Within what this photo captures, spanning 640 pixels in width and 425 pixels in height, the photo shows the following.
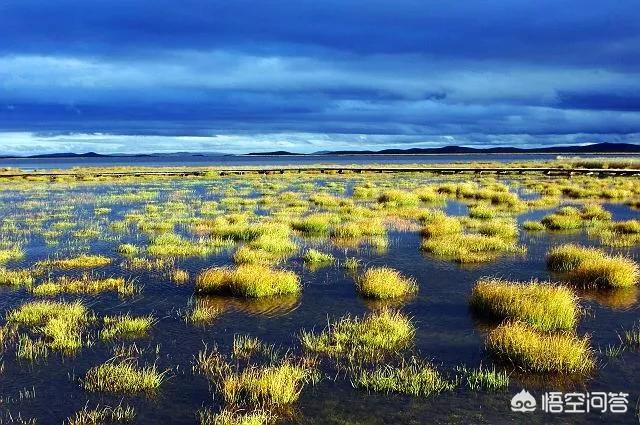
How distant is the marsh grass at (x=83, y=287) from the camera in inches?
627

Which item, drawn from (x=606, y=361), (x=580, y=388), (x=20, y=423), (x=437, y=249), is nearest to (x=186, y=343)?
(x=20, y=423)

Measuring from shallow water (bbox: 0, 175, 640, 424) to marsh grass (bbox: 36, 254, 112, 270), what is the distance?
2.19ft

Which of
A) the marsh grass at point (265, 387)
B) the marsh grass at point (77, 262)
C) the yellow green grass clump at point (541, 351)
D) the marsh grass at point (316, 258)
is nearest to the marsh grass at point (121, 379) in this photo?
the marsh grass at point (265, 387)

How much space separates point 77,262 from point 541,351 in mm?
15931

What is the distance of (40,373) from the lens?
10445 millimetres

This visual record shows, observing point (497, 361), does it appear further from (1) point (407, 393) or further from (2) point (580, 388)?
(1) point (407, 393)

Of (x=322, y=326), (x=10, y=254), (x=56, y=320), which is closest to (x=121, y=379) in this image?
(x=56, y=320)

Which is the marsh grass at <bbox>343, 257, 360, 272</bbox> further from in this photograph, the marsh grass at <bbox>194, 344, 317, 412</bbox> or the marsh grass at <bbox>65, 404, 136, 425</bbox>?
the marsh grass at <bbox>65, 404, 136, 425</bbox>

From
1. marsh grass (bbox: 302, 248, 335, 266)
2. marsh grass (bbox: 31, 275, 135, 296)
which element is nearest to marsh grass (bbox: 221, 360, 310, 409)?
marsh grass (bbox: 31, 275, 135, 296)

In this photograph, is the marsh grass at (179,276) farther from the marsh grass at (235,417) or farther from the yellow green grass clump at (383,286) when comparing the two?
the marsh grass at (235,417)

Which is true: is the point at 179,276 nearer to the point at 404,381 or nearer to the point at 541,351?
the point at 404,381

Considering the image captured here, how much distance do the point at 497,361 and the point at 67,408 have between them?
25.9 feet

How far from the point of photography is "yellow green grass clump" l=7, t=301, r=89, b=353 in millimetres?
11742

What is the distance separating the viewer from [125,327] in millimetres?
12781
